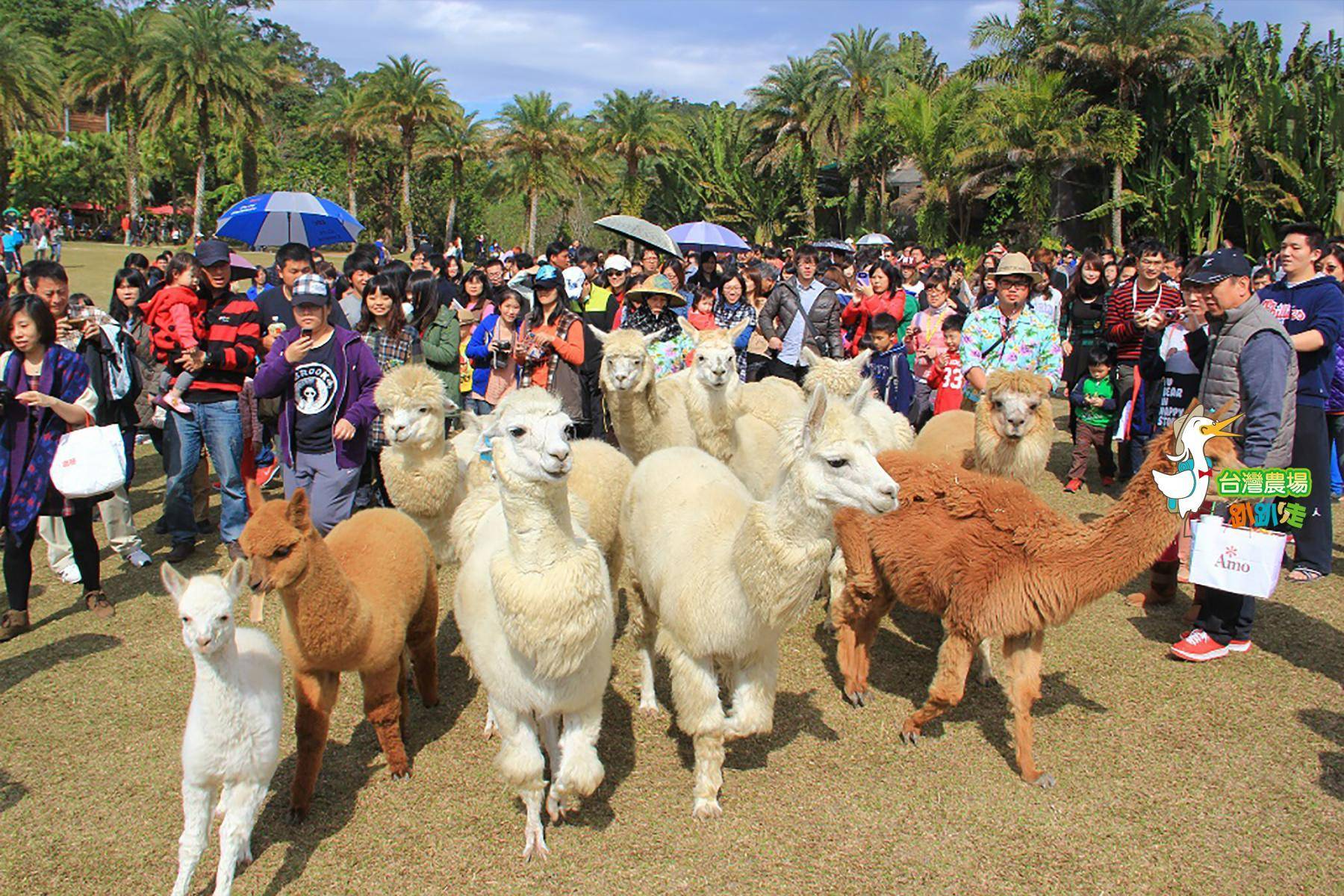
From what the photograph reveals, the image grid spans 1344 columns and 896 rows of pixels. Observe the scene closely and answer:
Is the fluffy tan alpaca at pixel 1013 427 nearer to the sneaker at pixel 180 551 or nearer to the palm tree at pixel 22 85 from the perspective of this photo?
the sneaker at pixel 180 551

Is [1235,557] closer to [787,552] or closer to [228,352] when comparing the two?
[787,552]

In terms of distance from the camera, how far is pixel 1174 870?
11.2ft

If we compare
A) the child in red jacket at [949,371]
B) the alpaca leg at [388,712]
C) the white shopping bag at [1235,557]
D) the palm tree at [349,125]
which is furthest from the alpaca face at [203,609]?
the palm tree at [349,125]

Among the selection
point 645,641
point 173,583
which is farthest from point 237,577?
point 645,641

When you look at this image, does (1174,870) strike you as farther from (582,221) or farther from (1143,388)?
(582,221)

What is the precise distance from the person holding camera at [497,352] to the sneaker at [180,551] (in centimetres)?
239

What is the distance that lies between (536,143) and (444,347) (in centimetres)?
3658

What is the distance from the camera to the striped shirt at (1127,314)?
26.7 feet

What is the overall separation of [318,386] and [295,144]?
211 ft

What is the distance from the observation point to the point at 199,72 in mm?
40031

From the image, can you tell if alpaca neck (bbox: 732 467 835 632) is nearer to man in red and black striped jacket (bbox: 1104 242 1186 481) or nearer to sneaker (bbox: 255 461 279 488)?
sneaker (bbox: 255 461 279 488)

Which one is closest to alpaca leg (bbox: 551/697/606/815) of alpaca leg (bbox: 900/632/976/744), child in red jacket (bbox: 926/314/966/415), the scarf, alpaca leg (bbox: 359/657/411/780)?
alpaca leg (bbox: 359/657/411/780)

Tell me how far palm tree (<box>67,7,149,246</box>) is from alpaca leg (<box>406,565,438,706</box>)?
46.2m

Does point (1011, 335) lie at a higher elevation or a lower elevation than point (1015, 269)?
lower
